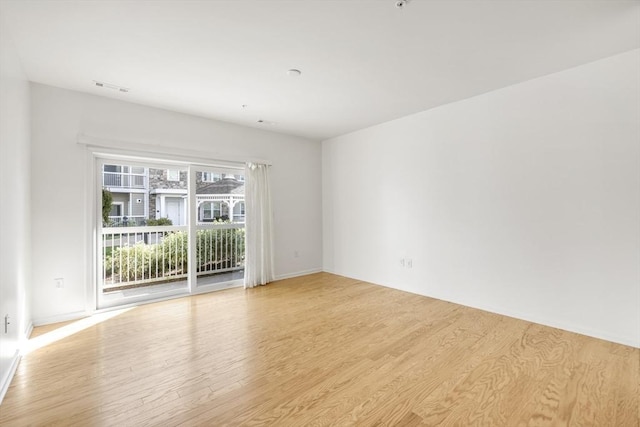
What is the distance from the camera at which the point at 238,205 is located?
475 centimetres

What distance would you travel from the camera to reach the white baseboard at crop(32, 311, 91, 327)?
3016 mm

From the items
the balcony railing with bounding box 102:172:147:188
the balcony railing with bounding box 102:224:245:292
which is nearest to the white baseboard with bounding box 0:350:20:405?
the balcony railing with bounding box 102:224:245:292

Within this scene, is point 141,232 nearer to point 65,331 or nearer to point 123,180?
point 123,180

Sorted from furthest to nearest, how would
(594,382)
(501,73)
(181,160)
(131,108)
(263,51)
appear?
(181,160)
(131,108)
(501,73)
(263,51)
(594,382)

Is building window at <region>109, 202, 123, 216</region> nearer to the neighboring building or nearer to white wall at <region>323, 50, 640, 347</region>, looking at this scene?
the neighboring building

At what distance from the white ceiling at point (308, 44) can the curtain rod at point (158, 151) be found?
0.55 meters

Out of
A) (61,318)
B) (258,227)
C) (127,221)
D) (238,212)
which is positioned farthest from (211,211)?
(61,318)

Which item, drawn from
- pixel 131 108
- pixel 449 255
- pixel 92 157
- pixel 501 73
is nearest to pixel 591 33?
pixel 501 73

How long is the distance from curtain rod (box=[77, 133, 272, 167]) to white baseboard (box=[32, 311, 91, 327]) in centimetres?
192

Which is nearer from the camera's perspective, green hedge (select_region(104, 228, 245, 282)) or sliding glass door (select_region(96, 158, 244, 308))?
sliding glass door (select_region(96, 158, 244, 308))

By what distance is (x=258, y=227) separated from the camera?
15.4 feet

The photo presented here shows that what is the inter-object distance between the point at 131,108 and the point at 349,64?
9.27 ft

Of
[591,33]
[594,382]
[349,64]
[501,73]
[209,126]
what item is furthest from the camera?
[209,126]

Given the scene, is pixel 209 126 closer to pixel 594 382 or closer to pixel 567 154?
pixel 567 154
